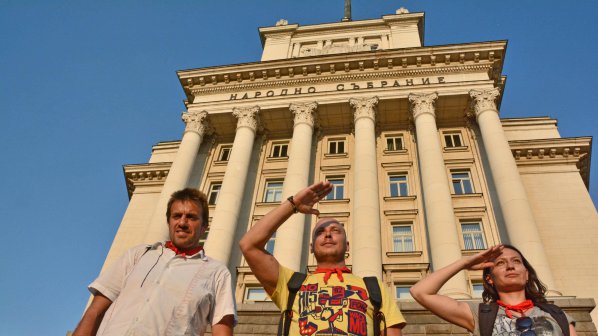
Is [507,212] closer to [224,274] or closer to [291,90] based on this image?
[291,90]

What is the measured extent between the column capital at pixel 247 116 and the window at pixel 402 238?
426 inches

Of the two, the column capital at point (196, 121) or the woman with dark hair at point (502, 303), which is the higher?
the column capital at point (196, 121)

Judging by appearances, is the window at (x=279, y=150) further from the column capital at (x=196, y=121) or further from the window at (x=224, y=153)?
the column capital at (x=196, y=121)

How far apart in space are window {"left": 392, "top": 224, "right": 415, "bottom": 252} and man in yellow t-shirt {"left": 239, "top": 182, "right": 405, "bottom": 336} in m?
15.9

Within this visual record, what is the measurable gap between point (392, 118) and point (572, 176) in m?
10.6

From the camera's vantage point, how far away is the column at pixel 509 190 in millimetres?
14922

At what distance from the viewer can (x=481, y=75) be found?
22.9m

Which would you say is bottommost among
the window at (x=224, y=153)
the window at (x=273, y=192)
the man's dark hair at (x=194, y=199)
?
the man's dark hair at (x=194, y=199)

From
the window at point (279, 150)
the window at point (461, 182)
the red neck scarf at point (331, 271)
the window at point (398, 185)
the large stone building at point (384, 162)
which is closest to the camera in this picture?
the red neck scarf at point (331, 271)

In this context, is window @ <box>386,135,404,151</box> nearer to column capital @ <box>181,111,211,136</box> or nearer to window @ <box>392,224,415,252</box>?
window @ <box>392,224,415,252</box>

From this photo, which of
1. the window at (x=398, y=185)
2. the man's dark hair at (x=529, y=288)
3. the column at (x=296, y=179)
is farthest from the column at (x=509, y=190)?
the man's dark hair at (x=529, y=288)

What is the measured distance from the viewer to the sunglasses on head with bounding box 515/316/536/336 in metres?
3.11

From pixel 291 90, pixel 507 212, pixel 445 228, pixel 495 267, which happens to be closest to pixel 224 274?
pixel 495 267

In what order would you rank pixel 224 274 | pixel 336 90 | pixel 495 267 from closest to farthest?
pixel 224 274 → pixel 495 267 → pixel 336 90
